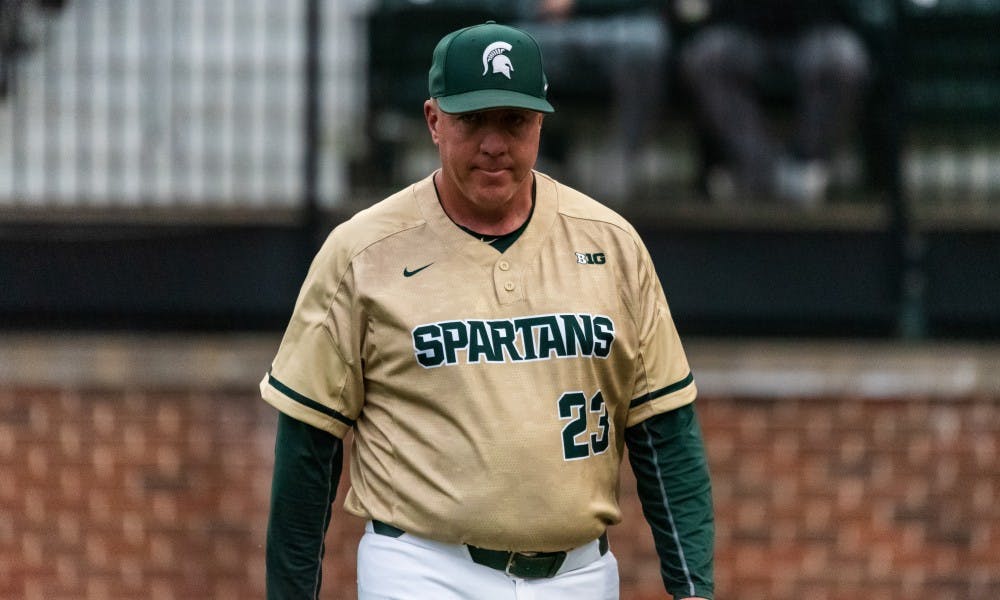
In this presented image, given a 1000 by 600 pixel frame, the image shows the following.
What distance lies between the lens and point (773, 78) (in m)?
6.42

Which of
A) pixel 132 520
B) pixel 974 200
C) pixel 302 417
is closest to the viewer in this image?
pixel 302 417

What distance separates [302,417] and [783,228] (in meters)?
3.56

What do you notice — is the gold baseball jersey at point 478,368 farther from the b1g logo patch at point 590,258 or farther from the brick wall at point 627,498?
the brick wall at point 627,498

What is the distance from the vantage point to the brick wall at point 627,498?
583 centimetres

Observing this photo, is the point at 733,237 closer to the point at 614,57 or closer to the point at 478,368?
the point at 614,57

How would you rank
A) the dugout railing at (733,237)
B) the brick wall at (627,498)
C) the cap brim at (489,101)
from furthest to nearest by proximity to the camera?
the dugout railing at (733,237)
the brick wall at (627,498)
the cap brim at (489,101)

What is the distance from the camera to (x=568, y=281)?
10.5 feet

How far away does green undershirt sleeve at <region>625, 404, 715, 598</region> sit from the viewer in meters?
3.28

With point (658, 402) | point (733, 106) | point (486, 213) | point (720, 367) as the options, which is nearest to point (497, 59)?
point (486, 213)

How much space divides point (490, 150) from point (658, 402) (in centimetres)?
71

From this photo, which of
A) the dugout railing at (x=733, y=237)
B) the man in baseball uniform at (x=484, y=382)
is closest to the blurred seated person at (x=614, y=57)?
the dugout railing at (x=733, y=237)

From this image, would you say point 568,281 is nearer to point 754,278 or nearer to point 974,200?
point 754,278

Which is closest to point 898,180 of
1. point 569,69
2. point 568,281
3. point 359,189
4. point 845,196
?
point 845,196

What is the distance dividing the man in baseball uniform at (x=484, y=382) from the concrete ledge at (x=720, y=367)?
2636mm
